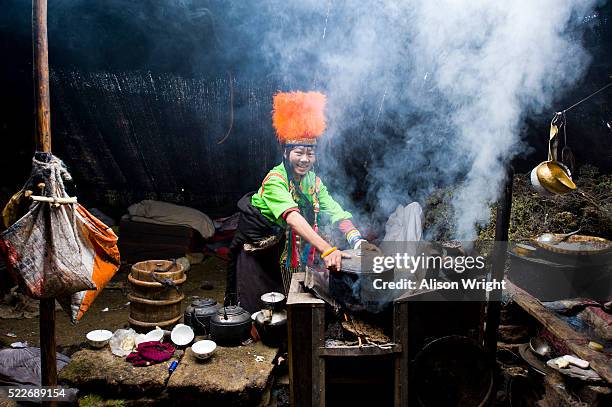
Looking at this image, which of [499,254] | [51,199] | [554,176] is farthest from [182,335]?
[554,176]

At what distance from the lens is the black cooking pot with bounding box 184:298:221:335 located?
15.8ft

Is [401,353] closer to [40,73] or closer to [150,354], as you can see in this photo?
[150,354]

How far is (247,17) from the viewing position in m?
5.35

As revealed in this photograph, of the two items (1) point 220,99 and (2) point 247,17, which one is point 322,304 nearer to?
(2) point 247,17

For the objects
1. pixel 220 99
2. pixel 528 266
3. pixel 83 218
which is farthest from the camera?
pixel 220 99

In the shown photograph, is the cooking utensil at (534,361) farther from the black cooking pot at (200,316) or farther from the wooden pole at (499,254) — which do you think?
the black cooking pot at (200,316)

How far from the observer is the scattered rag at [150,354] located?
4.25 m

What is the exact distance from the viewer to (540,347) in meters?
3.99

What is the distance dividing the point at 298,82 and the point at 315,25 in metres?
1.39

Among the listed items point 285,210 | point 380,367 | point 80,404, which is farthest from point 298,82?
point 80,404

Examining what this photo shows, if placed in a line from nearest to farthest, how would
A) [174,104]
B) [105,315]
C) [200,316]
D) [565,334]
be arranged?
[565,334] → [200,316] → [105,315] → [174,104]

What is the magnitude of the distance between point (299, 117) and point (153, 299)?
2.93m

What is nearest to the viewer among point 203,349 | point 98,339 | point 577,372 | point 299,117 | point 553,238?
point 577,372

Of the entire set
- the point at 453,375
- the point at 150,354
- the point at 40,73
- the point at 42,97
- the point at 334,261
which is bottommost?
the point at 150,354
